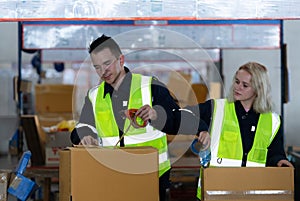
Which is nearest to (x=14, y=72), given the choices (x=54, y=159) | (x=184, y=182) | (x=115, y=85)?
(x=184, y=182)

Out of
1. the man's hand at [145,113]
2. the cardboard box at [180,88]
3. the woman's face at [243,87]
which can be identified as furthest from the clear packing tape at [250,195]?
the cardboard box at [180,88]

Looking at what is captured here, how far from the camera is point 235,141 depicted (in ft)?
12.1

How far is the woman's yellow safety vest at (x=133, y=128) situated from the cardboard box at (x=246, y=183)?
1.70ft

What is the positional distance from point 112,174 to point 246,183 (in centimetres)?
63

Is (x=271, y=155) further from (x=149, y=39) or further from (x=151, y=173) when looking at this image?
(x=149, y=39)

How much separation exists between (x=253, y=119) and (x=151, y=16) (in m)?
0.78

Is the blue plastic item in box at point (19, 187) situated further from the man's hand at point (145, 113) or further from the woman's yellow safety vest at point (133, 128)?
the man's hand at point (145, 113)

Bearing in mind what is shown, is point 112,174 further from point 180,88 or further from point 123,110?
point 180,88

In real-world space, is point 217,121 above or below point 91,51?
below

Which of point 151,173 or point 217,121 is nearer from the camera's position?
point 151,173

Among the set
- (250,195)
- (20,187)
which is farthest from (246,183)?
(20,187)

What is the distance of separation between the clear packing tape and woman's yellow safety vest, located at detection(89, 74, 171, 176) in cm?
52

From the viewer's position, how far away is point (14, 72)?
14414 millimetres

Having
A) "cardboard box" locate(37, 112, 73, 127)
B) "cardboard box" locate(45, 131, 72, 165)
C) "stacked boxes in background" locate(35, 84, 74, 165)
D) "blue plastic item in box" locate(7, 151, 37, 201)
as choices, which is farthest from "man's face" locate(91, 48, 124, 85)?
"cardboard box" locate(37, 112, 73, 127)
